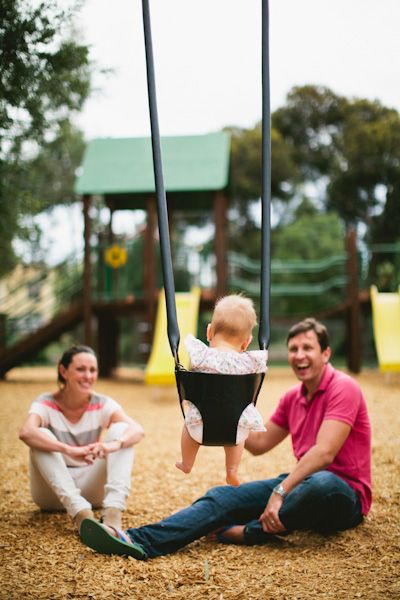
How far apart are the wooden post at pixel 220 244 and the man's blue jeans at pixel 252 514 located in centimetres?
809

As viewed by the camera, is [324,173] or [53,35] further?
[324,173]

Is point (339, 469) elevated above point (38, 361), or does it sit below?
above

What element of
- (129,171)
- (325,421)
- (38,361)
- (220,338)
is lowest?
(38,361)

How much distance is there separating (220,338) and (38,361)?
16941mm

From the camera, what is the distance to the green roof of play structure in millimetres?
11781

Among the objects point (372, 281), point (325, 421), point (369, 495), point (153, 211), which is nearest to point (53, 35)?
point (325, 421)

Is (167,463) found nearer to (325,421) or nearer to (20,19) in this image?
(325,421)

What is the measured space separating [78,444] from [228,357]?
1513mm

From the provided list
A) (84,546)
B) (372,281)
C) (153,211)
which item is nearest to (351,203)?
(372,281)

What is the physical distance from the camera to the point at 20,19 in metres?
3.85

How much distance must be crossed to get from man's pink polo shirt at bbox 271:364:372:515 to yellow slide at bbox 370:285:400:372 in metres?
6.93

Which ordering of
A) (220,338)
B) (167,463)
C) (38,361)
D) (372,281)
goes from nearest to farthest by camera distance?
(220,338), (167,463), (372,281), (38,361)

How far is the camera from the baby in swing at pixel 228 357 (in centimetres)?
251

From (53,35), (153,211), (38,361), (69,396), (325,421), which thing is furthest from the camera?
(38,361)
